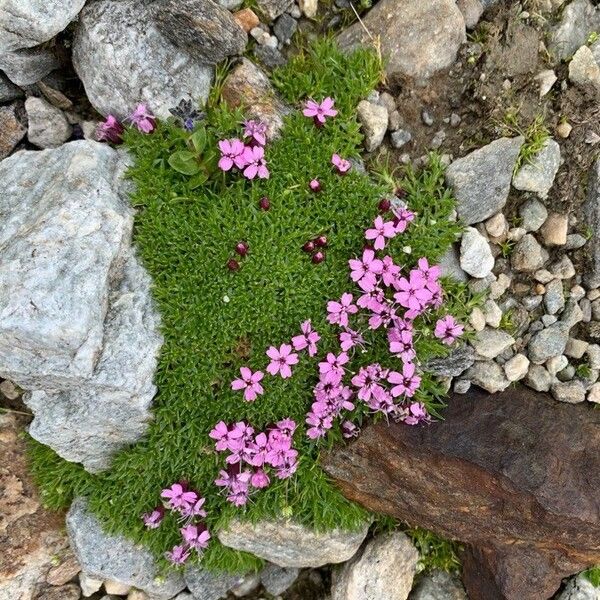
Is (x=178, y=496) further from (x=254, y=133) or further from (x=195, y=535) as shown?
(x=254, y=133)

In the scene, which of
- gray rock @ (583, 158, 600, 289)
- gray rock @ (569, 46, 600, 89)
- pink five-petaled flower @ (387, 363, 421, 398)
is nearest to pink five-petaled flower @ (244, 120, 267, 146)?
pink five-petaled flower @ (387, 363, 421, 398)

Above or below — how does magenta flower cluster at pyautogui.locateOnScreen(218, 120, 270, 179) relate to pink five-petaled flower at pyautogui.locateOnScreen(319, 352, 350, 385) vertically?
above

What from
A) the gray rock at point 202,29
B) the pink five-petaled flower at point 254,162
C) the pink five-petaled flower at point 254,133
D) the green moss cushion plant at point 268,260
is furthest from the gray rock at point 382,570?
the gray rock at point 202,29

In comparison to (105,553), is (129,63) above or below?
above

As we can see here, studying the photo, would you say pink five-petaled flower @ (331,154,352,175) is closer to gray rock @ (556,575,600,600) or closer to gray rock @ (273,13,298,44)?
gray rock @ (273,13,298,44)

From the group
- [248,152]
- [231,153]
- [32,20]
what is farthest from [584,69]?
[32,20]

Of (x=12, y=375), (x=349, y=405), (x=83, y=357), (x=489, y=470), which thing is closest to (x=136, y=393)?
(x=83, y=357)
